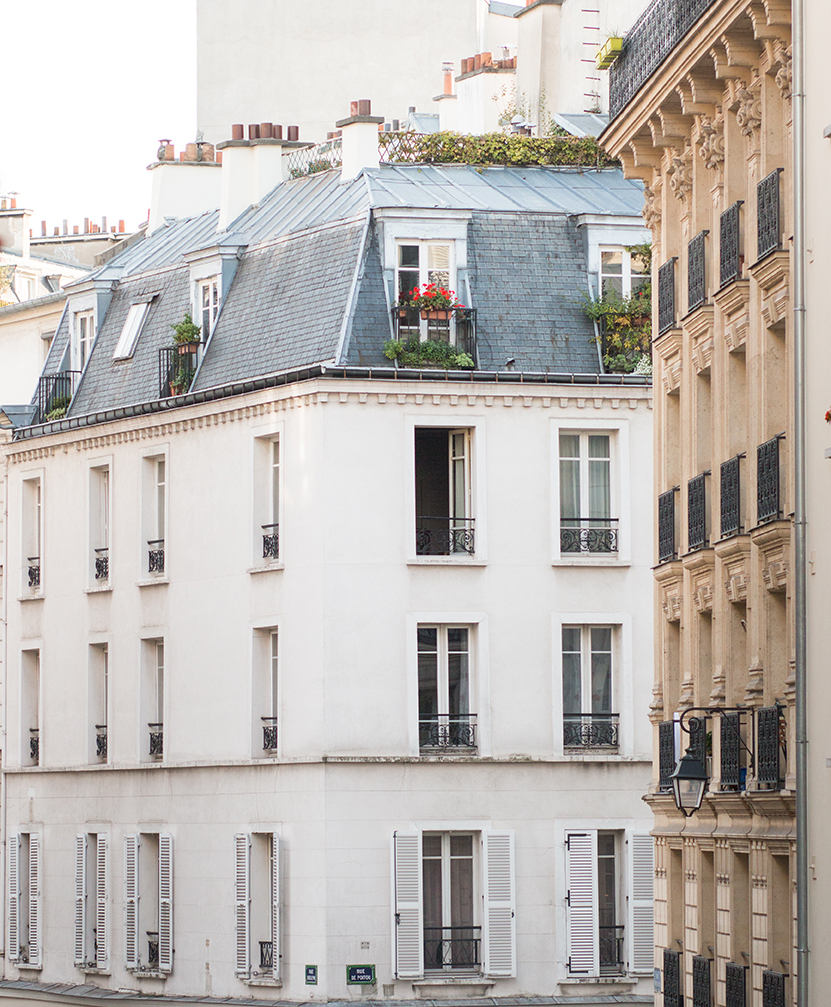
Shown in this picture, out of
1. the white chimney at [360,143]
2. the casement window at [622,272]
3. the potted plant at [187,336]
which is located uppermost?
the white chimney at [360,143]

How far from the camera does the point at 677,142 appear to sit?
37.5 metres

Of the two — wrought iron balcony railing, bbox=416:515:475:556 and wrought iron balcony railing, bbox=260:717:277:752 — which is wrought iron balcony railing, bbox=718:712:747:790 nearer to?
wrought iron balcony railing, bbox=416:515:475:556

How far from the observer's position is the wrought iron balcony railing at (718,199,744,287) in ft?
111

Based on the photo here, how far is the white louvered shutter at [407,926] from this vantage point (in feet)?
150

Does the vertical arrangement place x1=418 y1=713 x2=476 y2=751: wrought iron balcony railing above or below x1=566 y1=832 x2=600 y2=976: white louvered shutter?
→ above

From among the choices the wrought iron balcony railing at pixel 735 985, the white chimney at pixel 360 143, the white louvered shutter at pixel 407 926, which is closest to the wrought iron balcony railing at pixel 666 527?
the wrought iron balcony railing at pixel 735 985

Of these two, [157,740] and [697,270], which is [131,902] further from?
[697,270]

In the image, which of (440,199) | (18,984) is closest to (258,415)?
(440,199)

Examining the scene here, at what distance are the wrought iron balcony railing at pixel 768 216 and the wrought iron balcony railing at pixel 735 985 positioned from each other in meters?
8.47

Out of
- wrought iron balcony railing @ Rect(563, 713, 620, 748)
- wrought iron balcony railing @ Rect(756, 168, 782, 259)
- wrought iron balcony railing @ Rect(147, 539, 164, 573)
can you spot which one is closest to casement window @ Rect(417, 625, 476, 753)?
wrought iron balcony railing @ Rect(563, 713, 620, 748)

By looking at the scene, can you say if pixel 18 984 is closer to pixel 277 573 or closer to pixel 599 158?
pixel 277 573

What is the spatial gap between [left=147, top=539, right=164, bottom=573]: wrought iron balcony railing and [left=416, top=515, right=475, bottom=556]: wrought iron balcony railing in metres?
5.79

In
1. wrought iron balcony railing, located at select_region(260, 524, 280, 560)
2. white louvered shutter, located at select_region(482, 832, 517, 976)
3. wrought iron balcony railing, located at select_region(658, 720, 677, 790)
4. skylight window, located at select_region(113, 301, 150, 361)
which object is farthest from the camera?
skylight window, located at select_region(113, 301, 150, 361)

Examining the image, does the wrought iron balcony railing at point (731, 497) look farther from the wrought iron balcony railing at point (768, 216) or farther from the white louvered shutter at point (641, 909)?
the white louvered shutter at point (641, 909)
